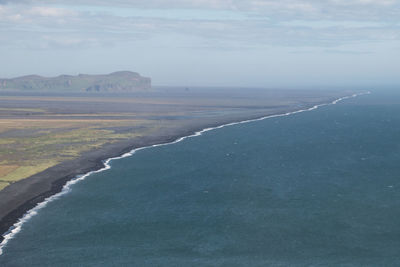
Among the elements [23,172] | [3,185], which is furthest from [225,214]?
[23,172]

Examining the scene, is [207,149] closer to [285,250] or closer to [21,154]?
[21,154]

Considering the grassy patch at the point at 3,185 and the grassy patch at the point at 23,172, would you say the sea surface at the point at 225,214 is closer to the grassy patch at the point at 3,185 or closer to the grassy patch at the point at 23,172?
the grassy patch at the point at 3,185

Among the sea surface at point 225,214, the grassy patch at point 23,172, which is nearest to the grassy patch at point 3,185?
the grassy patch at point 23,172

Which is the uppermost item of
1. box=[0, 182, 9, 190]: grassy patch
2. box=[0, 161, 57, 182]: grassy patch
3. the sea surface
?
box=[0, 161, 57, 182]: grassy patch

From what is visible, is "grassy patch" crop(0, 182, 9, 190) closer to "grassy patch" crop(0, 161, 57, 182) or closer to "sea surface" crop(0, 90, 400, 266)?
"grassy patch" crop(0, 161, 57, 182)

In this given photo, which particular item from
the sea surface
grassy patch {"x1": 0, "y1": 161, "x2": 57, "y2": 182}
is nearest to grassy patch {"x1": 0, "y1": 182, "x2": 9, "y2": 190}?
grassy patch {"x1": 0, "y1": 161, "x2": 57, "y2": 182}

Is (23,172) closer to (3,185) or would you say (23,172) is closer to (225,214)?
(3,185)

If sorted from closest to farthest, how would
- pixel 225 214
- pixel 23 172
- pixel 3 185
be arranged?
1. pixel 225 214
2. pixel 3 185
3. pixel 23 172

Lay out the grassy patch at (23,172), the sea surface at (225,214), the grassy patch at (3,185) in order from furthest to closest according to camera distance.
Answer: the grassy patch at (23,172) → the grassy patch at (3,185) → the sea surface at (225,214)
